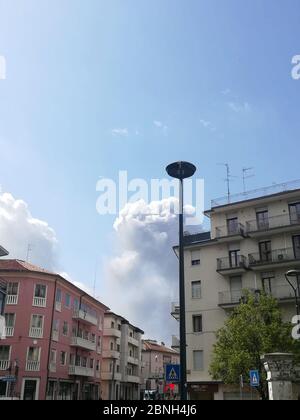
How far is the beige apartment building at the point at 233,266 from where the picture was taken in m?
36.3

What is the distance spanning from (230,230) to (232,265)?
3276mm

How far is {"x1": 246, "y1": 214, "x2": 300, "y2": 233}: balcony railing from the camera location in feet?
122

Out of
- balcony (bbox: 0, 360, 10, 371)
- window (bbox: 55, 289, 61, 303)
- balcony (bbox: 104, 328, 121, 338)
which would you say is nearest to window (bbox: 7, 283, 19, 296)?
window (bbox: 55, 289, 61, 303)

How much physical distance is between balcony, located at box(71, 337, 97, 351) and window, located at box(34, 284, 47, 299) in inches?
317

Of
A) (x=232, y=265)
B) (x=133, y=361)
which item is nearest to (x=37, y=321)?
(x=232, y=265)

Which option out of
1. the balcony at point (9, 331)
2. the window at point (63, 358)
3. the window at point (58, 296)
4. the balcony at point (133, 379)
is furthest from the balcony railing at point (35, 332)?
the balcony at point (133, 379)

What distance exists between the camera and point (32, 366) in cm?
4172

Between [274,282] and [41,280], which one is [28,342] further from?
[274,282]

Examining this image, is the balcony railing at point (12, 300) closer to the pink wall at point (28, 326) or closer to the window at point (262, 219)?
the pink wall at point (28, 326)

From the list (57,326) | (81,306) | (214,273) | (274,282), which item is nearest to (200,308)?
(214,273)

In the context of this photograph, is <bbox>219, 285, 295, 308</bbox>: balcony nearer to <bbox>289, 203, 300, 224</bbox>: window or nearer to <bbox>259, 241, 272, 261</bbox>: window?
<bbox>259, 241, 272, 261</bbox>: window

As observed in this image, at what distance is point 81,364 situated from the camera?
5297 centimetres

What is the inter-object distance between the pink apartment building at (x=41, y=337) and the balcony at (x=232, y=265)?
1712 centimetres
